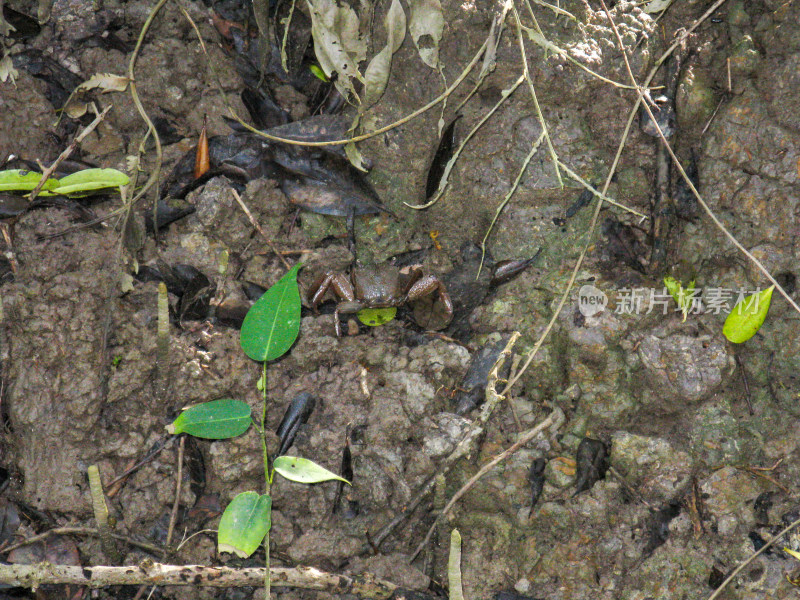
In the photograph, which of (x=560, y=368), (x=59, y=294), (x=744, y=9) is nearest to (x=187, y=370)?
(x=59, y=294)

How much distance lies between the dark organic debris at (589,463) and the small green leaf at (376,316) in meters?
1.01

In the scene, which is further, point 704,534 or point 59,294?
point 59,294

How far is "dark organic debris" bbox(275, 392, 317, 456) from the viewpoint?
101 inches

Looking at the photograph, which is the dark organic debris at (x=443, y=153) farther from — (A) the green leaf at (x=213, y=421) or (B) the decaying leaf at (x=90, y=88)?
(B) the decaying leaf at (x=90, y=88)

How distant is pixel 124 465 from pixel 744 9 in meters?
3.25

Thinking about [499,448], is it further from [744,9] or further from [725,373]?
[744,9]

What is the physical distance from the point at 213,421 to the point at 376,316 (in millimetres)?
854

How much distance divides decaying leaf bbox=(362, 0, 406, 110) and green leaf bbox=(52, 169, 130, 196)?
1.16 metres

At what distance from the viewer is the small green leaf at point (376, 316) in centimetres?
280

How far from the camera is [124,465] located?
252cm

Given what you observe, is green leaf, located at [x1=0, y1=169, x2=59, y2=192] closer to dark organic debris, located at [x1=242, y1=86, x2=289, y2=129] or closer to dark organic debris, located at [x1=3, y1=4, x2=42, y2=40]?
dark organic debris, located at [x1=3, y1=4, x2=42, y2=40]

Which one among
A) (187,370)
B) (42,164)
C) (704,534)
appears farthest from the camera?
(42,164)

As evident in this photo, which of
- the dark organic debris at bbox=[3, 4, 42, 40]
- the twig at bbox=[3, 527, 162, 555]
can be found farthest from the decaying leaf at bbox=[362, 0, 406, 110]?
the twig at bbox=[3, 527, 162, 555]

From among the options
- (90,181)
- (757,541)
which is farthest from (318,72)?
(757,541)
